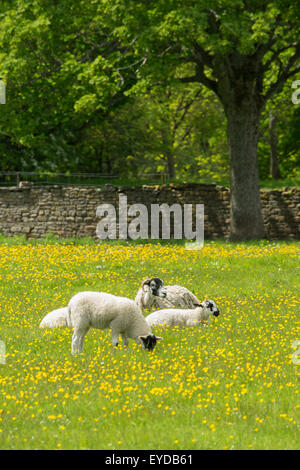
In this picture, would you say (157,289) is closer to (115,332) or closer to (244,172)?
(115,332)

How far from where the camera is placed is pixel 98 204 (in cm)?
2522

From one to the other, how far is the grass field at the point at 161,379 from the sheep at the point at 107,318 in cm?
25

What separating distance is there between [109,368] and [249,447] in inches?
118

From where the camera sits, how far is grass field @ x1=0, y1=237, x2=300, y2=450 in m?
6.18

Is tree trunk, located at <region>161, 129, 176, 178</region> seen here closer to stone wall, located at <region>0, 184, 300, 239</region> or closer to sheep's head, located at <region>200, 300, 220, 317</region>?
stone wall, located at <region>0, 184, 300, 239</region>

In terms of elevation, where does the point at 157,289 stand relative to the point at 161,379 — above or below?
above

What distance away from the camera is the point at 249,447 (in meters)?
5.81

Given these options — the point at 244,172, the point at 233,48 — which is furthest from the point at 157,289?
the point at 233,48

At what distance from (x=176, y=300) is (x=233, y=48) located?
13.1m

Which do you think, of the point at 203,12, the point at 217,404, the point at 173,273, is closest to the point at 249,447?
the point at 217,404

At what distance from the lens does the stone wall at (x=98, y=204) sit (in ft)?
80.4

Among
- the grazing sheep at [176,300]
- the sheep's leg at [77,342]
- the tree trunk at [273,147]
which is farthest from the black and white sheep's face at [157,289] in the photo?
the tree trunk at [273,147]

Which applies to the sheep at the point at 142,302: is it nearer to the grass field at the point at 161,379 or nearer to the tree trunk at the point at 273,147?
the grass field at the point at 161,379
